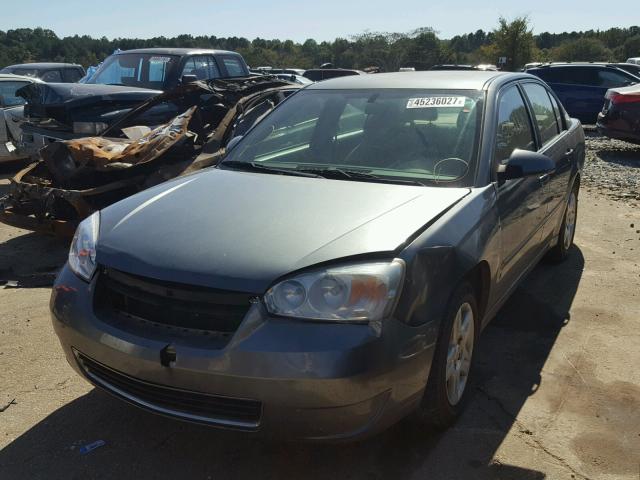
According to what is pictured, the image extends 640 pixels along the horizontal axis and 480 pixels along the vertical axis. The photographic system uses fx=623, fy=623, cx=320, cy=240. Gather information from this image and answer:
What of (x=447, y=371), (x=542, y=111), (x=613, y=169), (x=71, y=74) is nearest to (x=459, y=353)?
(x=447, y=371)

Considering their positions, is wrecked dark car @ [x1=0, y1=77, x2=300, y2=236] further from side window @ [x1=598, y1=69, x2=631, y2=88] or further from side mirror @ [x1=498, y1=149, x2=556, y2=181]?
side window @ [x1=598, y1=69, x2=631, y2=88]

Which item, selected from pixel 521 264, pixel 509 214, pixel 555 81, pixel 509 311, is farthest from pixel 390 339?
pixel 555 81

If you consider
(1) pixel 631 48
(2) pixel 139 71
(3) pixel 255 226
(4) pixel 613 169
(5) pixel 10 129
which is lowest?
(4) pixel 613 169

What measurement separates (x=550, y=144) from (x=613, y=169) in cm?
605

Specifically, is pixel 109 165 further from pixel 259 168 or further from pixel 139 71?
pixel 139 71

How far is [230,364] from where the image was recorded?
2.29m

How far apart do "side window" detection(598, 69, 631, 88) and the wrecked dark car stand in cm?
1195

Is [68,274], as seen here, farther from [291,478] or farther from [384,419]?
[384,419]

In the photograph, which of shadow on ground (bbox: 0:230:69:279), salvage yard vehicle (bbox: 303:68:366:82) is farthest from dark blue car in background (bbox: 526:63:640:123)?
shadow on ground (bbox: 0:230:69:279)

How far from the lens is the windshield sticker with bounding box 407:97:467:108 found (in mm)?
3641

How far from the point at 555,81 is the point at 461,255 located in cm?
1505

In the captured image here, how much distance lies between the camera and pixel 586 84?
1581 centimetres

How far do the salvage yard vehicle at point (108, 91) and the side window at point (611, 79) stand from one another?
10.7m

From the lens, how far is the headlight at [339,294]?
2324 mm
